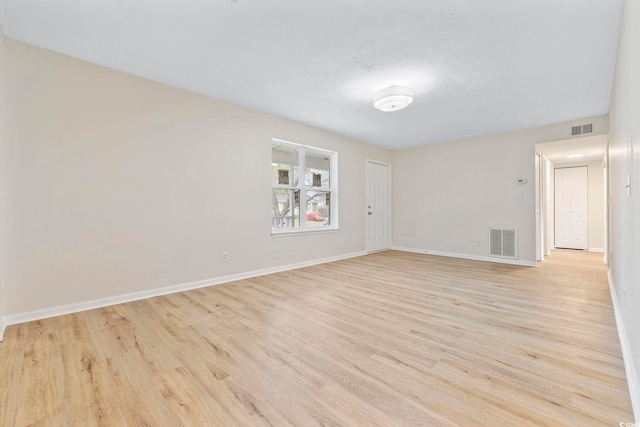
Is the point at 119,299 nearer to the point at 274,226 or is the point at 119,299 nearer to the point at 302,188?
the point at 274,226

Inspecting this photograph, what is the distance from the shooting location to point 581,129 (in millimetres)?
4492

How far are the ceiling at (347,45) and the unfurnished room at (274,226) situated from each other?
0.08ft

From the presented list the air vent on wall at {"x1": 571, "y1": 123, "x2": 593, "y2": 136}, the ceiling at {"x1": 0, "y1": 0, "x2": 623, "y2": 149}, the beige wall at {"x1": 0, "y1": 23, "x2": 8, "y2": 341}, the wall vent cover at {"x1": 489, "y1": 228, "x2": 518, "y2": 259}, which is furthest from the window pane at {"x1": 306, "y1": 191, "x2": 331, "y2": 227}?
the air vent on wall at {"x1": 571, "y1": 123, "x2": 593, "y2": 136}

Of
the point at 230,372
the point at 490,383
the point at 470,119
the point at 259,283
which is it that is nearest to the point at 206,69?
the point at 259,283

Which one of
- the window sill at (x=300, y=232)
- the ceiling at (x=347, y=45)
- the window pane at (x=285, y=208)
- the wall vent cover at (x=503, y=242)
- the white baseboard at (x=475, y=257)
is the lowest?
the white baseboard at (x=475, y=257)

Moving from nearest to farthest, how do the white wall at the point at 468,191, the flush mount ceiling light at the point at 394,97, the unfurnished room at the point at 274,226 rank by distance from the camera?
the unfurnished room at the point at 274,226 < the flush mount ceiling light at the point at 394,97 < the white wall at the point at 468,191

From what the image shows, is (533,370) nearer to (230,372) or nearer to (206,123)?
(230,372)

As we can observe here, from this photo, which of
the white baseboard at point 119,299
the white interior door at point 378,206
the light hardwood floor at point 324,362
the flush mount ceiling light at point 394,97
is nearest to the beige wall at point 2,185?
the white baseboard at point 119,299

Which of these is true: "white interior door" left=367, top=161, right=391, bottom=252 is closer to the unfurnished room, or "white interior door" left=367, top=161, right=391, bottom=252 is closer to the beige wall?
the unfurnished room

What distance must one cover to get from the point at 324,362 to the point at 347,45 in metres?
2.64

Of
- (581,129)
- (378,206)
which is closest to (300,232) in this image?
(378,206)

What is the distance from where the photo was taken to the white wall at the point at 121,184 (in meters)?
2.56

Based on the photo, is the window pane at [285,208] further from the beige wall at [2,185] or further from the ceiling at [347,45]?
the beige wall at [2,185]

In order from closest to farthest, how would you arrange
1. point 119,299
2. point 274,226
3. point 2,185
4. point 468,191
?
point 2,185 → point 119,299 → point 274,226 → point 468,191
